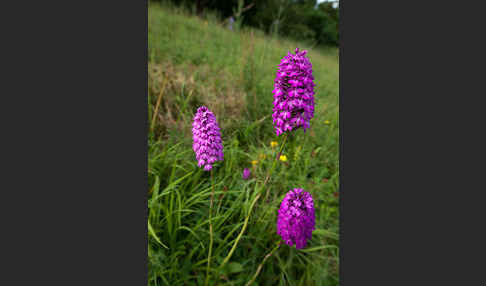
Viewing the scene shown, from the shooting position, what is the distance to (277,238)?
60.6 inches

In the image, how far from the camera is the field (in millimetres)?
1434

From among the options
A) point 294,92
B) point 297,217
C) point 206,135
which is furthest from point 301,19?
point 297,217

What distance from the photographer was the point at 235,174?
1741 millimetres

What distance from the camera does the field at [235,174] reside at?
1.43 meters

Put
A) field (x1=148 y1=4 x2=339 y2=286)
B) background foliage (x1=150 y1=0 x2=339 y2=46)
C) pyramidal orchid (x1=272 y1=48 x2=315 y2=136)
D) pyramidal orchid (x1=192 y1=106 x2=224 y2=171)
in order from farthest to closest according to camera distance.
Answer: background foliage (x1=150 y1=0 x2=339 y2=46) < field (x1=148 y1=4 x2=339 y2=286) < pyramidal orchid (x1=192 y1=106 x2=224 y2=171) < pyramidal orchid (x1=272 y1=48 x2=315 y2=136)

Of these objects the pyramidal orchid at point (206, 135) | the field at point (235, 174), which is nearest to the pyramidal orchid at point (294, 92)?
the pyramidal orchid at point (206, 135)

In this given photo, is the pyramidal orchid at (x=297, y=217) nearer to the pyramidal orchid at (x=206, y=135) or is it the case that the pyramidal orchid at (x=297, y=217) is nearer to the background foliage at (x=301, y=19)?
the pyramidal orchid at (x=206, y=135)

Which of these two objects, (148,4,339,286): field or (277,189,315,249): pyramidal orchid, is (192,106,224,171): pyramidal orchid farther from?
(277,189,315,249): pyramidal orchid

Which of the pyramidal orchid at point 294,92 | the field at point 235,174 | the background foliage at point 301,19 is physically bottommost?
the field at point 235,174

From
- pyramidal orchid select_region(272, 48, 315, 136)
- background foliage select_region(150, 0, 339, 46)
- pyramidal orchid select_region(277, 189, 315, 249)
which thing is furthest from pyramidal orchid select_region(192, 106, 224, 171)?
background foliage select_region(150, 0, 339, 46)

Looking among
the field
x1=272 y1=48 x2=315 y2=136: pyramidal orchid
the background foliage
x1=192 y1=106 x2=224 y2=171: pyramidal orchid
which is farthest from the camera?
the background foliage

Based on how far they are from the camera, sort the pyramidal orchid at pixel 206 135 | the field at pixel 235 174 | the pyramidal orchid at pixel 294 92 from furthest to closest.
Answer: the field at pixel 235 174
the pyramidal orchid at pixel 206 135
the pyramidal orchid at pixel 294 92

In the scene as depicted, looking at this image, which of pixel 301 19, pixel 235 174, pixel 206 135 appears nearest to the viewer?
pixel 206 135

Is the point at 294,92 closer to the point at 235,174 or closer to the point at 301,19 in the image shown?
the point at 235,174
